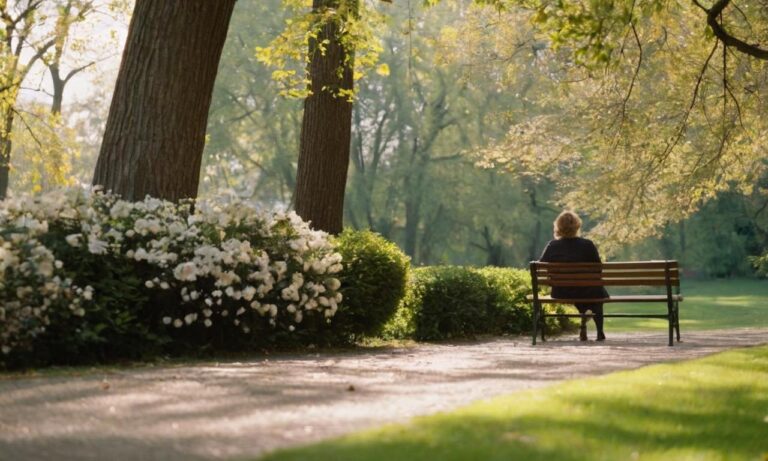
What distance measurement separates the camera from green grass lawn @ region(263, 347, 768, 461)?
5.30m

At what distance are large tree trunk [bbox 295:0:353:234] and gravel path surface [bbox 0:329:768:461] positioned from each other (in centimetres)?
477

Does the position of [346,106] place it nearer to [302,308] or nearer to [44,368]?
[302,308]

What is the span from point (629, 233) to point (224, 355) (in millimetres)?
20560

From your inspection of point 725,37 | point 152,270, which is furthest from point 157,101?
point 725,37

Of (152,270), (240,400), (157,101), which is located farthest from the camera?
(157,101)

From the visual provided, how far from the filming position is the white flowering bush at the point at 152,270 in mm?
9477

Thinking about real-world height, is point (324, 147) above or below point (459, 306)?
above

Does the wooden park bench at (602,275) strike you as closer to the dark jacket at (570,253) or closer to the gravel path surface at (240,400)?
the dark jacket at (570,253)

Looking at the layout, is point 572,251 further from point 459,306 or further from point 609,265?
point 459,306

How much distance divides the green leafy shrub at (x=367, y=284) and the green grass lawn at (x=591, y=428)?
16.1 ft

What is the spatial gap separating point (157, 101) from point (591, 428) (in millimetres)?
7528

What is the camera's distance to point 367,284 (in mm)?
13273

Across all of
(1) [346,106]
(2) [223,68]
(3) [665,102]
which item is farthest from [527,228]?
(1) [346,106]

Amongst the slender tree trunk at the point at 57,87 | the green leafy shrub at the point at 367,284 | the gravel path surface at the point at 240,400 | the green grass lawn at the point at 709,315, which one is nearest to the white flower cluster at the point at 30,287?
the gravel path surface at the point at 240,400
